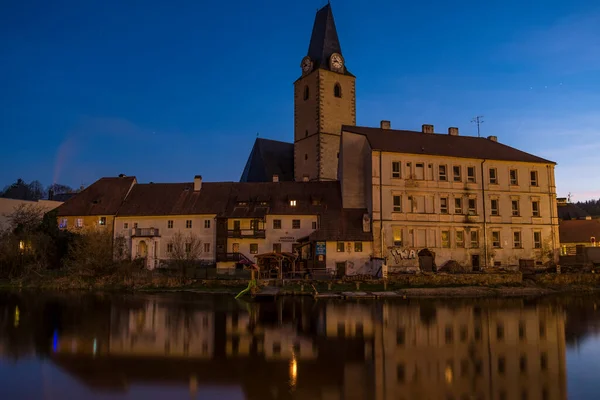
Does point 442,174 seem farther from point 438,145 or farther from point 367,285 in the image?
point 367,285

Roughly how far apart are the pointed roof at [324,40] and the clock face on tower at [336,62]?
0.49 metres

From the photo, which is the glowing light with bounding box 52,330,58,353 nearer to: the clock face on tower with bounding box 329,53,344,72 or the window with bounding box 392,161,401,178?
the window with bounding box 392,161,401,178

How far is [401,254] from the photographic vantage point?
154ft

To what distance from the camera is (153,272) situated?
1815 inches

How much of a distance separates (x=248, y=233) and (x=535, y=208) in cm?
2983

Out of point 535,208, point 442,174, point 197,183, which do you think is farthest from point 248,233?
point 535,208

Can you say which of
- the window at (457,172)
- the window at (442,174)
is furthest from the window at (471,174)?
the window at (442,174)

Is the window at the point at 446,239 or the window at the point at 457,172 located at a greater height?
the window at the point at 457,172

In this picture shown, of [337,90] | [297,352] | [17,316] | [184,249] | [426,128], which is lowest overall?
[297,352]

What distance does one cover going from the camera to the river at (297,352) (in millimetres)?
14594

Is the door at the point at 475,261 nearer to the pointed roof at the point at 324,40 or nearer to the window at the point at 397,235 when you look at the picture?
the window at the point at 397,235

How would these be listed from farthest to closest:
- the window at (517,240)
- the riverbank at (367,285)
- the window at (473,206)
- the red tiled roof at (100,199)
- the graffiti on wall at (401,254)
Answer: the red tiled roof at (100,199) < the window at (517,240) < the window at (473,206) < the graffiti on wall at (401,254) < the riverbank at (367,285)

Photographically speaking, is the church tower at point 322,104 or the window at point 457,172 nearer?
the window at point 457,172

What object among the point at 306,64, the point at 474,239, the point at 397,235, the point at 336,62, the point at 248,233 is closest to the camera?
the point at 397,235
